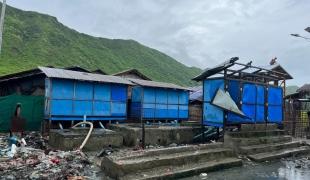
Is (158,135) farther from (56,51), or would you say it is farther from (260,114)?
(56,51)

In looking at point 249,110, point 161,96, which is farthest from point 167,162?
point 161,96

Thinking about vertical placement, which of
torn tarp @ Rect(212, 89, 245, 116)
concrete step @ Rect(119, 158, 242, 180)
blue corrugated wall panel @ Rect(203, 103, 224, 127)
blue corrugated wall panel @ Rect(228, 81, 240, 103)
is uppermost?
blue corrugated wall panel @ Rect(228, 81, 240, 103)

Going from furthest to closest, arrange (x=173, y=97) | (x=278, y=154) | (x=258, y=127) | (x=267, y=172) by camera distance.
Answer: (x=173, y=97), (x=258, y=127), (x=278, y=154), (x=267, y=172)

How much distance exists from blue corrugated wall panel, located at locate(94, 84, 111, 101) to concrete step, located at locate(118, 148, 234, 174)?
8.50m

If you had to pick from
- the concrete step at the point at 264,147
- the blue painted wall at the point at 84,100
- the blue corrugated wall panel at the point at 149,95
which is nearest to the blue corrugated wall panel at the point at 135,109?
the blue corrugated wall panel at the point at 149,95

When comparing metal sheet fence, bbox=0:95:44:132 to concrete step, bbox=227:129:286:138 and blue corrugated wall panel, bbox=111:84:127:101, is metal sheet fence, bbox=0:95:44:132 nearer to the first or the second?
blue corrugated wall panel, bbox=111:84:127:101

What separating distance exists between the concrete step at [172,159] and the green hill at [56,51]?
126 ft

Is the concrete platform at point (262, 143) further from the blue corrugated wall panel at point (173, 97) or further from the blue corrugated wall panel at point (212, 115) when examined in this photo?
the blue corrugated wall panel at point (173, 97)

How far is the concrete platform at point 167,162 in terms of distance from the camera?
8523 mm

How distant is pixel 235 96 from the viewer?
1423 cm

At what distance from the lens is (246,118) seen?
14.2 metres

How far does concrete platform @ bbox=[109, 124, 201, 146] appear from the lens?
13953 mm

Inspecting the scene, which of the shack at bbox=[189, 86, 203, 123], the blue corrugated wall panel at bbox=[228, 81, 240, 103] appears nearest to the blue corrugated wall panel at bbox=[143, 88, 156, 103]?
the shack at bbox=[189, 86, 203, 123]

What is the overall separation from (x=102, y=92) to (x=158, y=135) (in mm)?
5086
